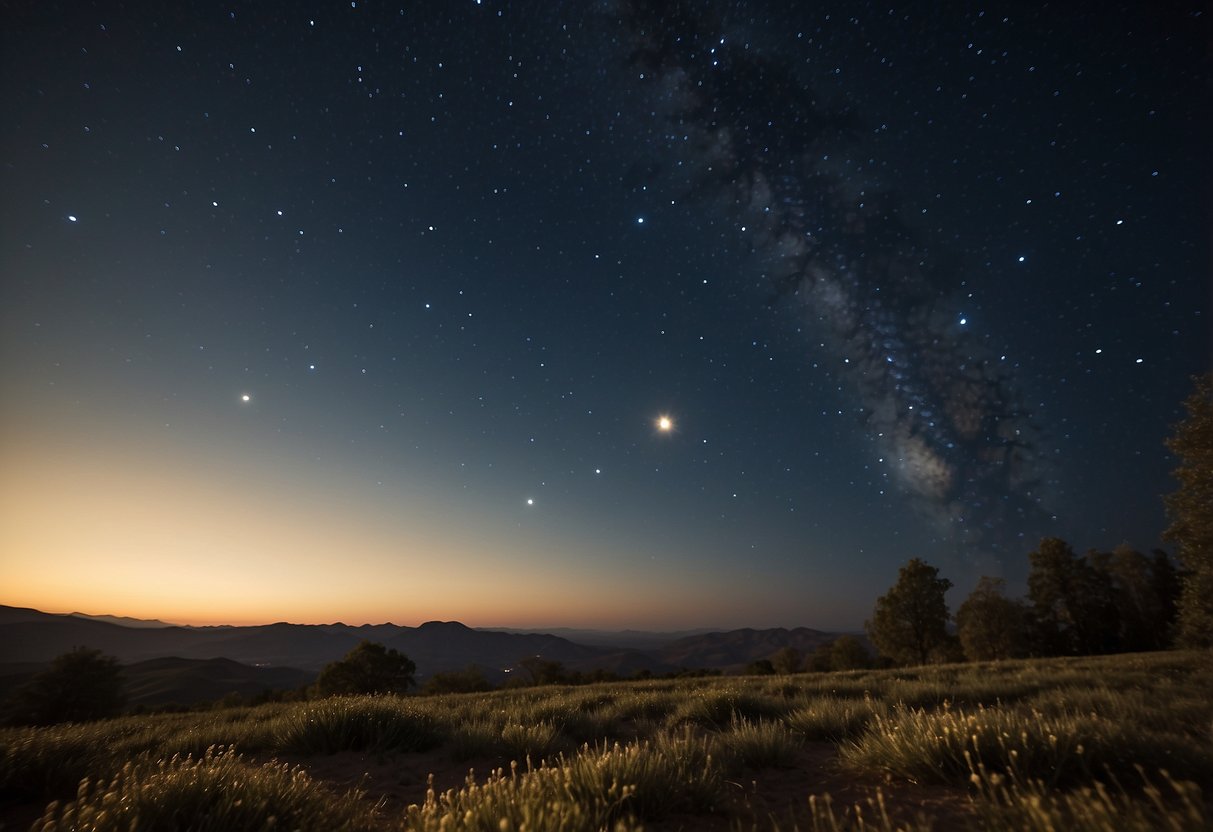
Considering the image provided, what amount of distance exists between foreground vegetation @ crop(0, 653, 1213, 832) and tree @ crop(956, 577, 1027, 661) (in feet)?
134

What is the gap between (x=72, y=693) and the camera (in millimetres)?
31984

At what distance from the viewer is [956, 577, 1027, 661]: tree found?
123 feet

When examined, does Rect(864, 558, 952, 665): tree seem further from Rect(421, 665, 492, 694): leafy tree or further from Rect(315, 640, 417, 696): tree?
Rect(315, 640, 417, 696): tree

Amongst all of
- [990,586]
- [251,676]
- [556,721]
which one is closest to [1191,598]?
[990,586]

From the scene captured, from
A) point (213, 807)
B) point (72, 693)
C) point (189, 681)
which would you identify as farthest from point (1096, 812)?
point (189, 681)

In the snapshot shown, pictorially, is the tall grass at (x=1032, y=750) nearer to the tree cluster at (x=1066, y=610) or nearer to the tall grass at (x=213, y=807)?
the tall grass at (x=213, y=807)

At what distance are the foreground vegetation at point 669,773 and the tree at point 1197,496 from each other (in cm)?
1552

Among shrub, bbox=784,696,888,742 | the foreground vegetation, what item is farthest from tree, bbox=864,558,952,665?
shrub, bbox=784,696,888,742

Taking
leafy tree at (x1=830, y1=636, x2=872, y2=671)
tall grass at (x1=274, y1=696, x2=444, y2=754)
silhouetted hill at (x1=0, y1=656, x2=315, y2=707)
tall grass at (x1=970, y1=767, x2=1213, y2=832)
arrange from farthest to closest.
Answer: silhouetted hill at (x1=0, y1=656, x2=315, y2=707), leafy tree at (x1=830, y1=636, x2=872, y2=671), tall grass at (x1=274, y1=696, x2=444, y2=754), tall grass at (x1=970, y1=767, x2=1213, y2=832)

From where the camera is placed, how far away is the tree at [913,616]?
3462 cm

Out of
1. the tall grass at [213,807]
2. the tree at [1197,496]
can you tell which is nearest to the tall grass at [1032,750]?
the tall grass at [213,807]

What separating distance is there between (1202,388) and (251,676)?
800 ft

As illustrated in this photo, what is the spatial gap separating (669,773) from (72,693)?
49.5m

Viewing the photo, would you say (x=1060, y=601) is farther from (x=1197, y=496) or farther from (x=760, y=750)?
(x=760, y=750)
